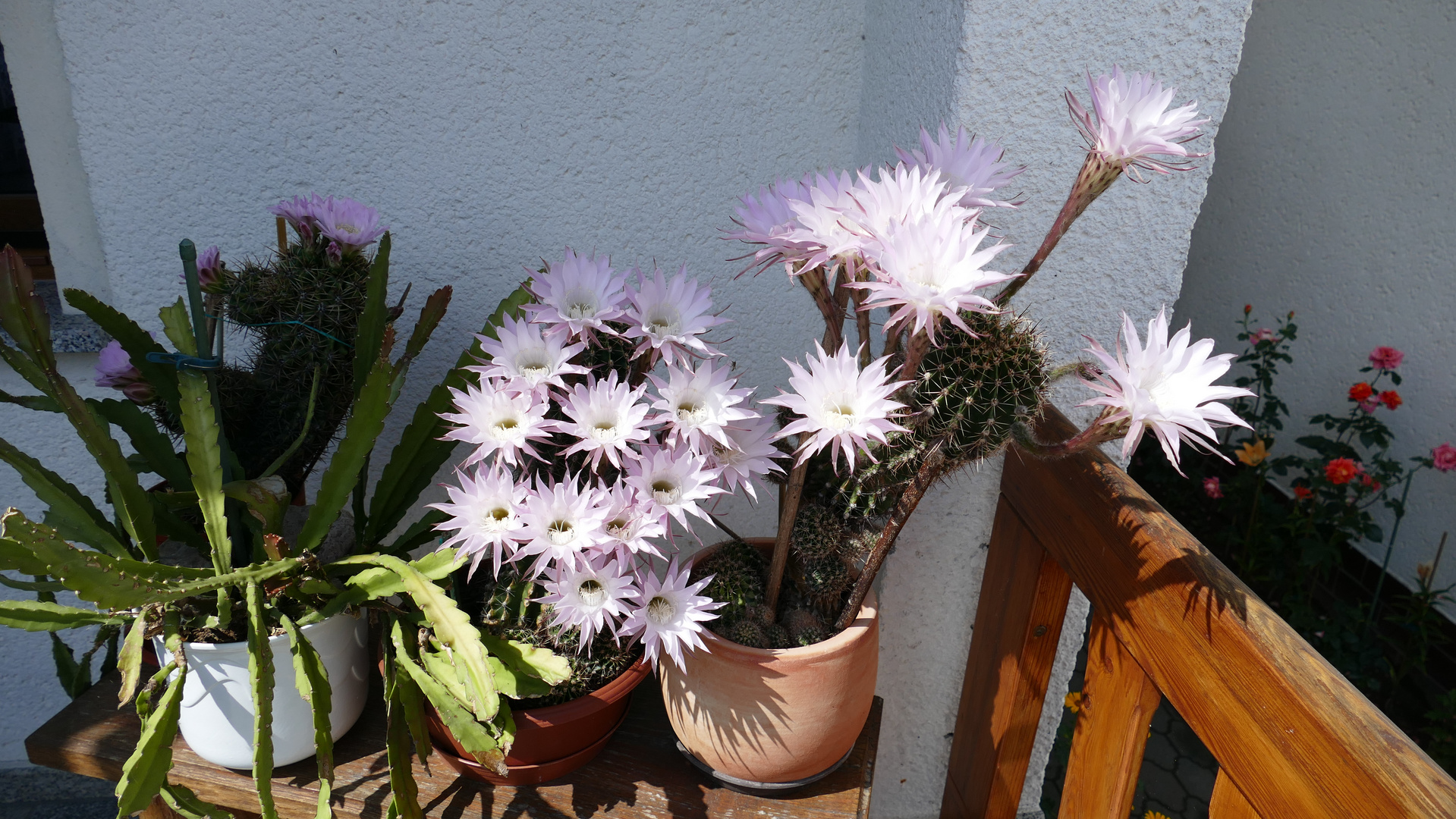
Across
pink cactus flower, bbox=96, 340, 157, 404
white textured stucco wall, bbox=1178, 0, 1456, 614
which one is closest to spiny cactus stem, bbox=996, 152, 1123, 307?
pink cactus flower, bbox=96, 340, 157, 404

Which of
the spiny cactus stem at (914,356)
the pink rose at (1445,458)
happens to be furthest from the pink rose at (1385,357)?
the spiny cactus stem at (914,356)

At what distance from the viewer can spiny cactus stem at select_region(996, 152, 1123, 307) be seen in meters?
0.71

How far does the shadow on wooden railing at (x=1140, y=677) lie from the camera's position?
0.55 m

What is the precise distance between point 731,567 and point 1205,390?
60 cm

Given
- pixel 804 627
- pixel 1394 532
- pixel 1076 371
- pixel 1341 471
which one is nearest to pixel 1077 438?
pixel 1076 371

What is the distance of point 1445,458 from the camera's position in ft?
6.13

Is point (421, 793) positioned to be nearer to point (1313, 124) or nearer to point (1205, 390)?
point (1205, 390)

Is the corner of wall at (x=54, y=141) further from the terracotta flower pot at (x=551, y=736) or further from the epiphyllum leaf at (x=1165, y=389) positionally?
the epiphyllum leaf at (x=1165, y=389)

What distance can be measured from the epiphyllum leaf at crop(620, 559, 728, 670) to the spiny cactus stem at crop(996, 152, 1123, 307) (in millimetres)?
452

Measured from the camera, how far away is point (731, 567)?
1.03 m

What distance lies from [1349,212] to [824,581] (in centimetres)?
233

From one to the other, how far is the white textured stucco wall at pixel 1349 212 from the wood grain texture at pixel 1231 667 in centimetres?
186

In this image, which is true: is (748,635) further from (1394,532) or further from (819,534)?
(1394,532)

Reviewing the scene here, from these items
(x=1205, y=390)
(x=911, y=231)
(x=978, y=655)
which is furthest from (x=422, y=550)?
(x=1205, y=390)
